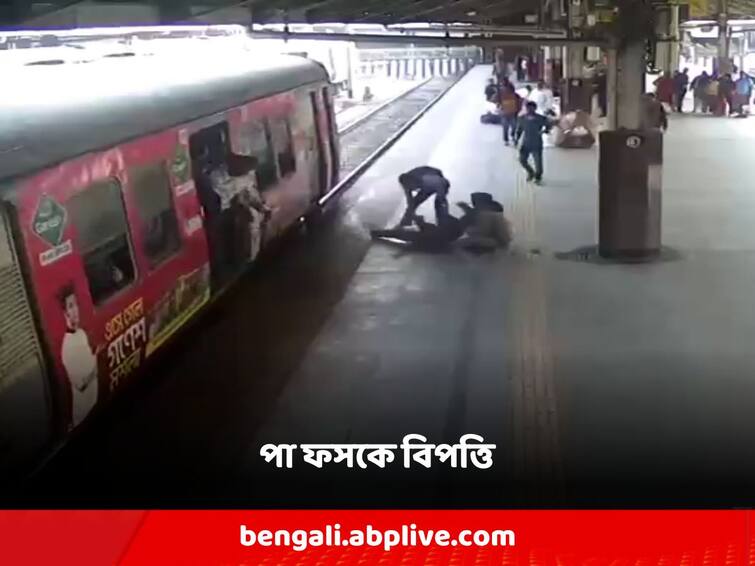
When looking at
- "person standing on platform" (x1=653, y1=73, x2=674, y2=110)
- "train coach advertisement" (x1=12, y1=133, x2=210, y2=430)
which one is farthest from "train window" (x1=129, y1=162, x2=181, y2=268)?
"person standing on platform" (x1=653, y1=73, x2=674, y2=110)

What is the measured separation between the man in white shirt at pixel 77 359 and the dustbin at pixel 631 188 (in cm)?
102

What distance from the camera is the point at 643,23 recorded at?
204 centimetres

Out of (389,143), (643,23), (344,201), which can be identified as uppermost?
(643,23)

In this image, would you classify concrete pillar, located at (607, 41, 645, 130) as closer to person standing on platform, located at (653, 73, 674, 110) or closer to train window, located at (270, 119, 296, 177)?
person standing on platform, located at (653, 73, 674, 110)

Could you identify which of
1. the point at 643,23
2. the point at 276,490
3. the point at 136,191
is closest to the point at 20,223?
the point at 136,191

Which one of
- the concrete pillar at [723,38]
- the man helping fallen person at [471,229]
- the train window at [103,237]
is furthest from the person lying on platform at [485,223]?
the train window at [103,237]

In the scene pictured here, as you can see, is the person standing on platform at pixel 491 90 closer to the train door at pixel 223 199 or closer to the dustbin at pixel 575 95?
the dustbin at pixel 575 95

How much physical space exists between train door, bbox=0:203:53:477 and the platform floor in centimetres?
16

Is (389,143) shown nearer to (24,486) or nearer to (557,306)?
(557,306)

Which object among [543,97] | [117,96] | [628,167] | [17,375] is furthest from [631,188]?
[17,375]

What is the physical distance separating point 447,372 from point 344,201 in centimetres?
55
